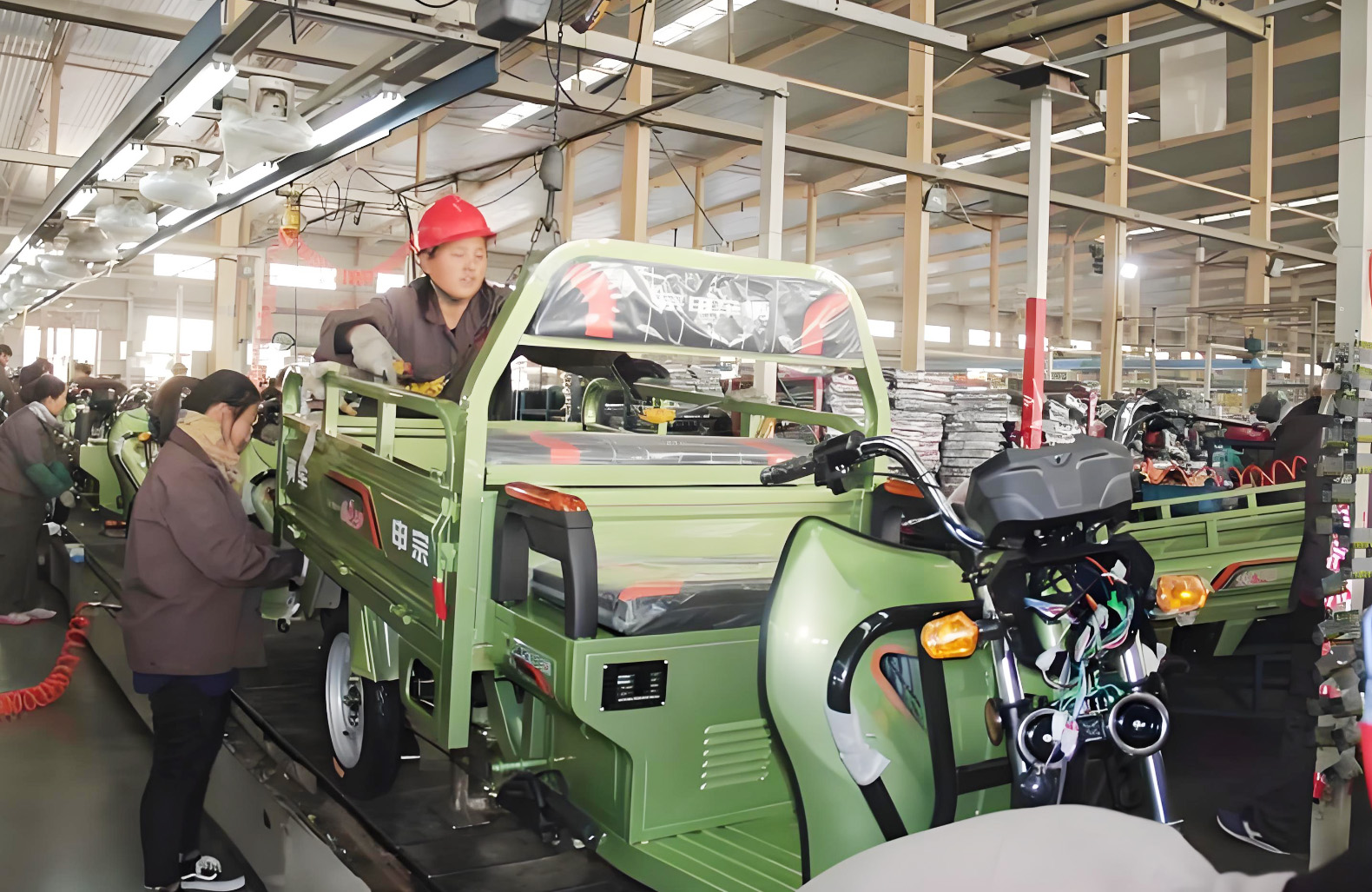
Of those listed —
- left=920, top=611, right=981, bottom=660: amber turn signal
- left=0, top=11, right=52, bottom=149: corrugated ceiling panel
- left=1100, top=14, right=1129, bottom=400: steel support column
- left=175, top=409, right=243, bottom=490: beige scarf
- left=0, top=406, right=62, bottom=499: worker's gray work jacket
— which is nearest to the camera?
→ left=920, top=611, right=981, bottom=660: amber turn signal

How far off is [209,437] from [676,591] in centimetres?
158

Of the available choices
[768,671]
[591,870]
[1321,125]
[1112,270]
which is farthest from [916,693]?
[1321,125]

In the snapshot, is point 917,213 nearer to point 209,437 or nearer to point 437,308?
point 437,308

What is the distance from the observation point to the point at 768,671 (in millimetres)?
1900

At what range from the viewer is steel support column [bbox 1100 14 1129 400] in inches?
388

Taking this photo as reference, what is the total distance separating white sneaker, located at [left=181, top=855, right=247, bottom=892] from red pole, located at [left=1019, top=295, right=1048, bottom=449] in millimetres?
4435

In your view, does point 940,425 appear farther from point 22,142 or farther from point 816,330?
point 22,142

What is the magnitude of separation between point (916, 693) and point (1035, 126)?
4.85 metres

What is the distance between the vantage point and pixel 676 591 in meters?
2.62

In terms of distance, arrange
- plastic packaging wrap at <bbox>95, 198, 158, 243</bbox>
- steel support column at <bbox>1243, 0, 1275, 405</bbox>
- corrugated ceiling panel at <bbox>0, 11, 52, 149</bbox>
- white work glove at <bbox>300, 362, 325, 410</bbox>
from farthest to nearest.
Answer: steel support column at <bbox>1243, 0, 1275, 405</bbox> → corrugated ceiling panel at <bbox>0, 11, 52, 149</bbox> → plastic packaging wrap at <bbox>95, 198, 158, 243</bbox> → white work glove at <bbox>300, 362, 325, 410</bbox>

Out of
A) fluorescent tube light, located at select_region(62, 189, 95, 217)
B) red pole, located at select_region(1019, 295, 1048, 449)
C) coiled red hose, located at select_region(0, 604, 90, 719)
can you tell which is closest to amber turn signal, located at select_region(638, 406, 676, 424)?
red pole, located at select_region(1019, 295, 1048, 449)

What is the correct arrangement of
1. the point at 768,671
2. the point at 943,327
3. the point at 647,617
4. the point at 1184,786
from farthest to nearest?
1. the point at 943,327
2. the point at 1184,786
3. the point at 647,617
4. the point at 768,671

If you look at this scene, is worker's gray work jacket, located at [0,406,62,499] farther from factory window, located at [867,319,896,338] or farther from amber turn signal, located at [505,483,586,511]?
factory window, located at [867,319,896,338]

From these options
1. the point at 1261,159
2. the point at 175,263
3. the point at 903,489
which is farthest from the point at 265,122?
the point at 175,263
